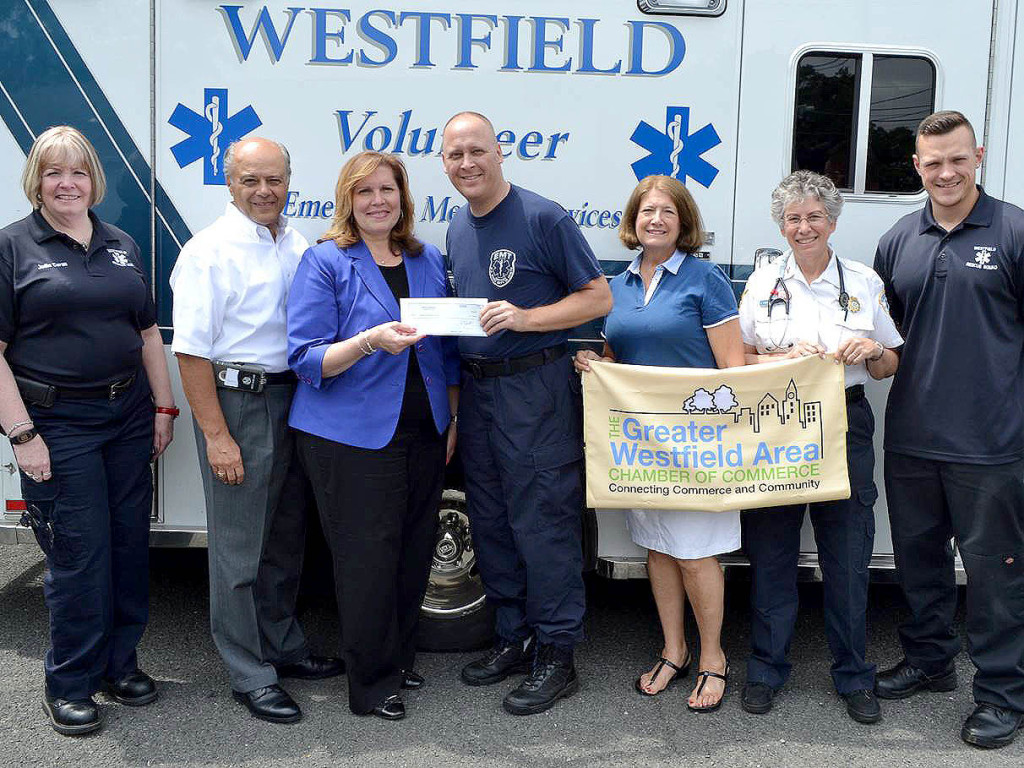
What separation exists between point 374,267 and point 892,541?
2277mm

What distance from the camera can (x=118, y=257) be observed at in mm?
3465

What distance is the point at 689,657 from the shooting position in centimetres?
395

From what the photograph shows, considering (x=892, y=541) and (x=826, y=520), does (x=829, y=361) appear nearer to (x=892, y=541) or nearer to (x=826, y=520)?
(x=826, y=520)

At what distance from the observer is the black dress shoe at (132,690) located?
3.66m

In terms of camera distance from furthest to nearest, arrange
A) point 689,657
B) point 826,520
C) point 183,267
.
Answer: point 689,657 → point 826,520 → point 183,267

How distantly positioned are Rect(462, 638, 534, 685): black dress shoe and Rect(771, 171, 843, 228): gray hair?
1957 mm

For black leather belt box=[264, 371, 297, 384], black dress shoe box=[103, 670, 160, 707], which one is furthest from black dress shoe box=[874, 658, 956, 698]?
black dress shoe box=[103, 670, 160, 707]

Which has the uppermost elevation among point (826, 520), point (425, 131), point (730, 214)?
point (425, 131)

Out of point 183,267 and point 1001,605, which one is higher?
point 183,267

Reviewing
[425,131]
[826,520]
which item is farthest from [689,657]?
[425,131]

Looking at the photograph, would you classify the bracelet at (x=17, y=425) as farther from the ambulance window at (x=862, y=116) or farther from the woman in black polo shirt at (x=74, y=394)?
the ambulance window at (x=862, y=116)

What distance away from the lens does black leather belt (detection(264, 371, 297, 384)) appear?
3520 mm

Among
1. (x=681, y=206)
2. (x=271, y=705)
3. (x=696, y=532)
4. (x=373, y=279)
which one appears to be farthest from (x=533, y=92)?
(x=271, y=705)

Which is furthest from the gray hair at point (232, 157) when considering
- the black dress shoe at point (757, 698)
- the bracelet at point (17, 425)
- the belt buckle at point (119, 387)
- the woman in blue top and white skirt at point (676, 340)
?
the black dress shoe at point (757, 698)
